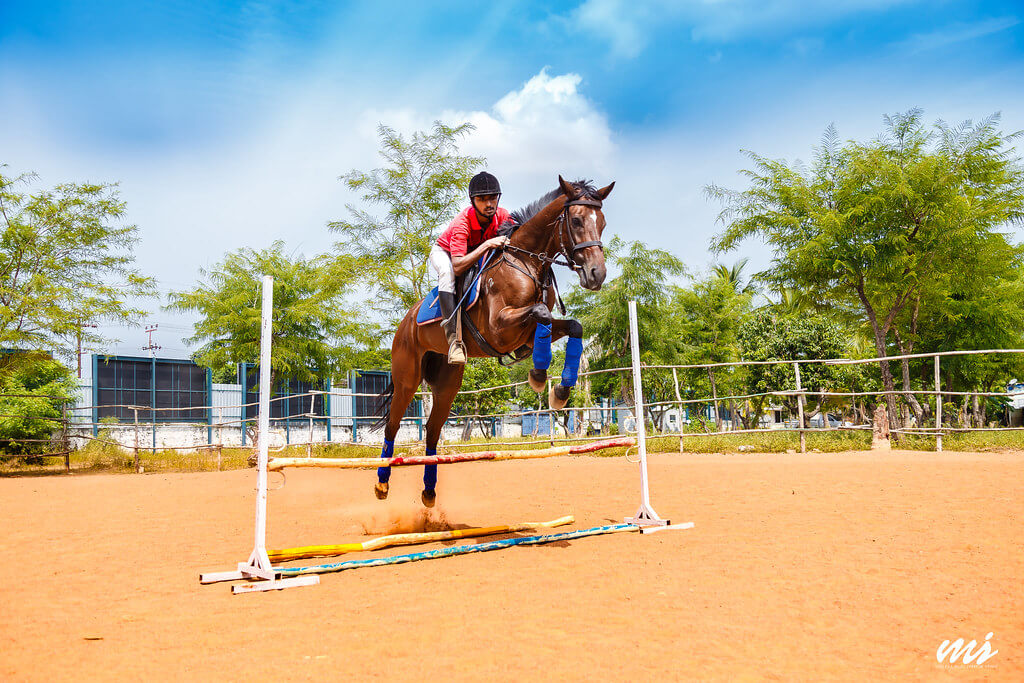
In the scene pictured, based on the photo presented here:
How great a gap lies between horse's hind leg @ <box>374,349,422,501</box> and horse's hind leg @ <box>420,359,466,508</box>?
0.59ft

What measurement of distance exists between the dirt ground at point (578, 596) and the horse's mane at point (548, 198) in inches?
102

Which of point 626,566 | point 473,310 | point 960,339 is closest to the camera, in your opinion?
point 626,566

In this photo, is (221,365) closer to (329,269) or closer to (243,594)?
(329,269)

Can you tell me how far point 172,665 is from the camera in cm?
288

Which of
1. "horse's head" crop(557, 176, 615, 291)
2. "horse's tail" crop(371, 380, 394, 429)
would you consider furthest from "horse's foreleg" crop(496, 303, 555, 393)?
"horse's tail" crop(371, 380, 394, 429)

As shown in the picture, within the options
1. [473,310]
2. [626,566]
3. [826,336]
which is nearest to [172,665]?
[626,566]

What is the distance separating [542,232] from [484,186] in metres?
0.67

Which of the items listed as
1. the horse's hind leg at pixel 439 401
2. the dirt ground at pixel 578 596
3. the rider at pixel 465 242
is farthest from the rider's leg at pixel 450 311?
the dirt ground at pixel 578 596

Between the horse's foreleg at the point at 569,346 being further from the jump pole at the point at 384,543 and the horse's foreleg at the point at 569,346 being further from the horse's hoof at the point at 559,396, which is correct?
the jump pole at the point at 384,543

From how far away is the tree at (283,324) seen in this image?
20.2 meters

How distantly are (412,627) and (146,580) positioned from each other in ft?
7.15

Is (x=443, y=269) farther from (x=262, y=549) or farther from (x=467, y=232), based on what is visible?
(x=262, y=549)

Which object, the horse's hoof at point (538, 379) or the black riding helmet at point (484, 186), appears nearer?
the horse's hoof at point (538, 379)

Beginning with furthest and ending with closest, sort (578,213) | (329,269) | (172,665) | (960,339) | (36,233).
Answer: (960,339) < (329,269) < (36,233) < (578,213) < (172,665)
